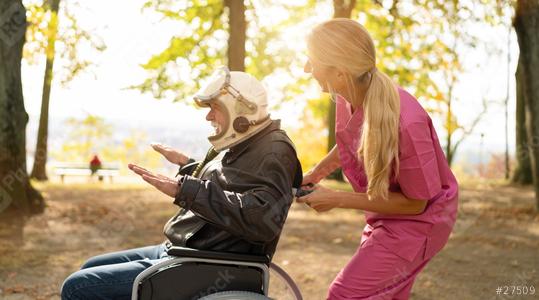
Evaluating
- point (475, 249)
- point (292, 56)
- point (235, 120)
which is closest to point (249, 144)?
point (235, 120)

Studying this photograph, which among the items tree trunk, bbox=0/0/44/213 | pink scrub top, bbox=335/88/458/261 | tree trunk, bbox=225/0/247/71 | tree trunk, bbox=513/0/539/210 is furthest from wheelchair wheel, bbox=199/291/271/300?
tree trunk, bbox=225/0/247/71

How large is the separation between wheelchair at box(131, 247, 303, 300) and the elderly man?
84 mm

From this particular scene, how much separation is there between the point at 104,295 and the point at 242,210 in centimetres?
79

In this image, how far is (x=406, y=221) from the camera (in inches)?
110

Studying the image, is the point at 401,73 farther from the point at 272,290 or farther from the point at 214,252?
the point at 214,252

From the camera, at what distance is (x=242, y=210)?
2.71 meters

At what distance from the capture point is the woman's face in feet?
9.01

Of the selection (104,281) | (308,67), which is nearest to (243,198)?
(308,67)

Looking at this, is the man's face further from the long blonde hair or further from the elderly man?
the long blonde hair

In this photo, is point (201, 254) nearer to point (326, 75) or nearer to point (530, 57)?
point (326, 75)

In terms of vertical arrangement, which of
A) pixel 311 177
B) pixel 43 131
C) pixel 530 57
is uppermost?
pixel 311 177

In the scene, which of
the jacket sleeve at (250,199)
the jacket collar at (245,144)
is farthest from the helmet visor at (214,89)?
the jacket sleeve at (250,199)

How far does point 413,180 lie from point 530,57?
24.9 ft

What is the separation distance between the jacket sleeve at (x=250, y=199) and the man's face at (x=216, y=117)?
24cm
